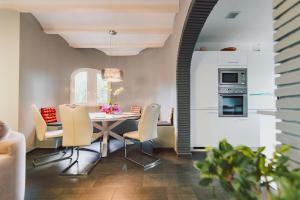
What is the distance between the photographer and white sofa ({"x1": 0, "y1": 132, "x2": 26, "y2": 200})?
1576 mm

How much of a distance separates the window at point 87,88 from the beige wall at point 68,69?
22 centimetres

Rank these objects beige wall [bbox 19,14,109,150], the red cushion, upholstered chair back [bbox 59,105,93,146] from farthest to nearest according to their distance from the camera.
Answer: the red cushion < beige wall [bbox 19,14,109,150] < upholstered chair back [bbox 59,105,93,146]

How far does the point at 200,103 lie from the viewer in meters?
3.78

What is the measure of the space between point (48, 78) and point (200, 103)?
3.56 metres

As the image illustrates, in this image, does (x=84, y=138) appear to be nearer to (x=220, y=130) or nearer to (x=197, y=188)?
(x=197, y=188)

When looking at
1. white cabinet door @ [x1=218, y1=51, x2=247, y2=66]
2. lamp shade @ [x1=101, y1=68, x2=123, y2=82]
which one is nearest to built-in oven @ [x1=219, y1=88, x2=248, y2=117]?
white cabinet door @ [x1=218, y1=51, x2=247, y2=66]

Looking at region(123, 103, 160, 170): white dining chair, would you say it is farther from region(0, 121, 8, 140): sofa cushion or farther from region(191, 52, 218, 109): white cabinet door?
region(0, 121, 8, 140): sofa cushion

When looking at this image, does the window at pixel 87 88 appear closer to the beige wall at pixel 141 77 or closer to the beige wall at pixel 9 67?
the beige wall at pixel 141 77

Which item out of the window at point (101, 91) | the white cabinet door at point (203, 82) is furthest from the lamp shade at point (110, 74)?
the window at point (101, 91)

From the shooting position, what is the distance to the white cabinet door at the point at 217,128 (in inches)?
149

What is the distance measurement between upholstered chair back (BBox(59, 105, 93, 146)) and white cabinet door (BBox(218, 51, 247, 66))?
9.01 feet

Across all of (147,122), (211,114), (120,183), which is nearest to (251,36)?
(211,114)

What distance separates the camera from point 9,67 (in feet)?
11.4

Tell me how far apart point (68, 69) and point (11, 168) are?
13.8 feet
